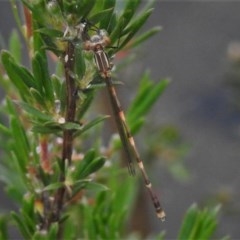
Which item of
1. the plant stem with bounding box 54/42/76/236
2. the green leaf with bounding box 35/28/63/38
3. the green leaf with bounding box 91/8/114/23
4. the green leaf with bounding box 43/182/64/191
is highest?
the green leaf with bounding box 35/28/63/38

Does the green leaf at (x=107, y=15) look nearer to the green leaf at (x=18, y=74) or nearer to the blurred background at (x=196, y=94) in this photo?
the green leaf at (x=18, y=74)

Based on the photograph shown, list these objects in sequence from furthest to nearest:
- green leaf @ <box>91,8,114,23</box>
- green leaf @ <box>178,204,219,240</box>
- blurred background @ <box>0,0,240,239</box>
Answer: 1. blurred background @ <box>0,0,240,239</box>
2. green leaf @ <box>178,204,219,240</box>
3. green leaf @ <box>91,8,114,23</box>

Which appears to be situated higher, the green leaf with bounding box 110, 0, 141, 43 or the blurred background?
the green leaf with bounding box 110, 0, 141, 43

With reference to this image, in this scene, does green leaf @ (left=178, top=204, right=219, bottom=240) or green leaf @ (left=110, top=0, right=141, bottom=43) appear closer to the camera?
green leaf @ (left=110, top=0, right=141, bottom=43)

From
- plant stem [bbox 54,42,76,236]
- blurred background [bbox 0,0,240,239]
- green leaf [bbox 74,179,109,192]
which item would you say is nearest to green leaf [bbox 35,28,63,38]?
plant stem [bbox 54,42,76,236]

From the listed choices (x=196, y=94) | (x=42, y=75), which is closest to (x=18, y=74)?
(x=42, y=75)

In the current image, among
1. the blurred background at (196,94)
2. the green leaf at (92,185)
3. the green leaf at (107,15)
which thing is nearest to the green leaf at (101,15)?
the green leaf at (107,15)

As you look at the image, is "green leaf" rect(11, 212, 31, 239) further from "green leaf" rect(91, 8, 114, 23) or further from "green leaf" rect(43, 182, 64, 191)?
"green leaf" rect(91, 8, 114, 23)

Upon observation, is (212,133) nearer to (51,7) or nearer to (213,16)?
(213,16)

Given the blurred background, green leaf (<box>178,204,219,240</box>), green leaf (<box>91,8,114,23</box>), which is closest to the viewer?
green leaf (<box>91,8,114,23</box>)
